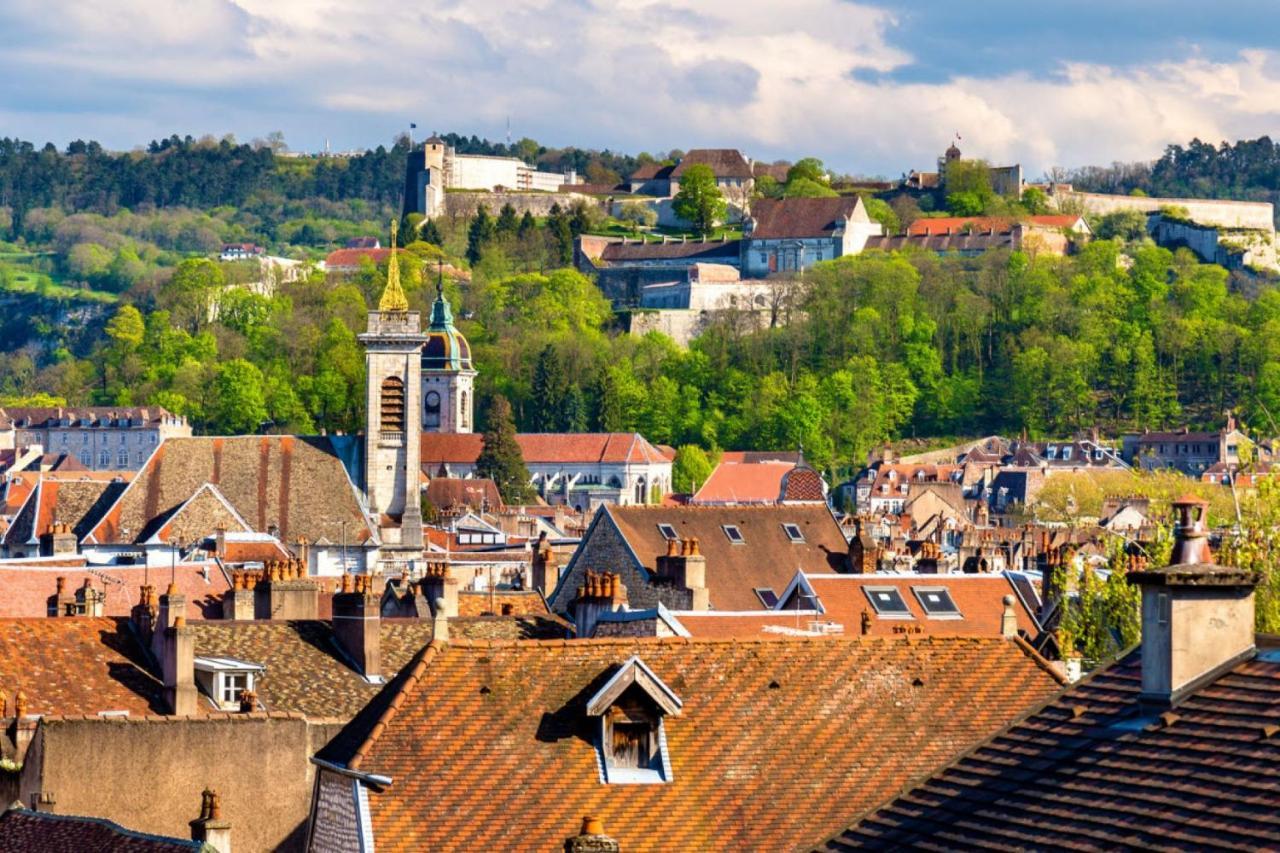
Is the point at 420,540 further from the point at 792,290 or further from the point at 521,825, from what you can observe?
the point at 792,290

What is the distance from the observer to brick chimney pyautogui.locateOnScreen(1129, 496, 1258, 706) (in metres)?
12.8

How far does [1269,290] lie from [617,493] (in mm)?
61059

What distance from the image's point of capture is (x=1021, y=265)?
196 meters

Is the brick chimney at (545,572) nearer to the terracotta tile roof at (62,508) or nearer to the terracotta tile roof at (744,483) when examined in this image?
the terracotta tile roof at (62,508)

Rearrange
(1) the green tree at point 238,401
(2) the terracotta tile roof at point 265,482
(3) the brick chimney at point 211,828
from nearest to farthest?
1. (3) the brick chimney at point 211,828
2. (2) the terracotta tile roof at point 265,482
3. (1) the green tree at point 238,401

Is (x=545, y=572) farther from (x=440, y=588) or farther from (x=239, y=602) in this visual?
(x=239, y=602)

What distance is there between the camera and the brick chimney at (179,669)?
25.0 metres

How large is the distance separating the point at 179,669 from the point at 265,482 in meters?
62.3

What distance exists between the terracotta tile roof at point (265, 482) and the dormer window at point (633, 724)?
201 feet

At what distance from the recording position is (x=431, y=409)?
152125 mm

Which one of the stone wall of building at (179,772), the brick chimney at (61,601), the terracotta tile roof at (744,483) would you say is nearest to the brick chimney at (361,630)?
the stone wall of building at (179,772)

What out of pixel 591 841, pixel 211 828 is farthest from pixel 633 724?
pixel 211 828

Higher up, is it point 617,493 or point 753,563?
point 753,563

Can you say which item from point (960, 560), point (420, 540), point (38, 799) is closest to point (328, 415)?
point (420, 540)
